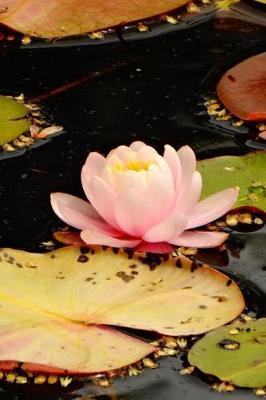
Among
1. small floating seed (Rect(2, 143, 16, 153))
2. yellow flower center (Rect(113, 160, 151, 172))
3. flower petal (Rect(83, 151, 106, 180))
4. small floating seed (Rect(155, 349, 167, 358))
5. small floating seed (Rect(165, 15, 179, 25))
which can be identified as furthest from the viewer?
small floating seed (Rect(165, 15, 179, 25))

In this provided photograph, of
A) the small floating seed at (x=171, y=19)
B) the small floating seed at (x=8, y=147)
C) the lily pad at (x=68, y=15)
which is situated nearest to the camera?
the small floating seed at (x=8, y=147)

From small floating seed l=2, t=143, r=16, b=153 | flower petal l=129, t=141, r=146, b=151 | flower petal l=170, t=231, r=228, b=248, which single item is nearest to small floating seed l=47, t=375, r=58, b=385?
flower petal l=170, t=231, r=228, b=248

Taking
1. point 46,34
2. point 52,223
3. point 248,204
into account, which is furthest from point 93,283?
point 46,34

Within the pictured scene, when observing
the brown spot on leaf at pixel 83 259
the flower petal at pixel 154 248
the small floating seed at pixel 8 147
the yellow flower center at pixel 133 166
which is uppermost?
the yellow flower center at pixel 133 166

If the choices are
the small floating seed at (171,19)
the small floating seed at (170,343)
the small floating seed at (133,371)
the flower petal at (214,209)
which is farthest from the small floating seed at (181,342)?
the small floating seed at (171,19)

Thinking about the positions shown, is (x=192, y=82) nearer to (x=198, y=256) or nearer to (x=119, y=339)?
(x=198, y=256)

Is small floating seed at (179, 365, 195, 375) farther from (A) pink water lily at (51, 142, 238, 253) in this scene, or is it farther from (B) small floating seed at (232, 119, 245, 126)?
(B) small floating seed at (232, 119, 245, 126)

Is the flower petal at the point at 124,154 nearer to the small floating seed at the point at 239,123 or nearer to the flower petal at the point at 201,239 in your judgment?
the flower petal at the point at 201,239
